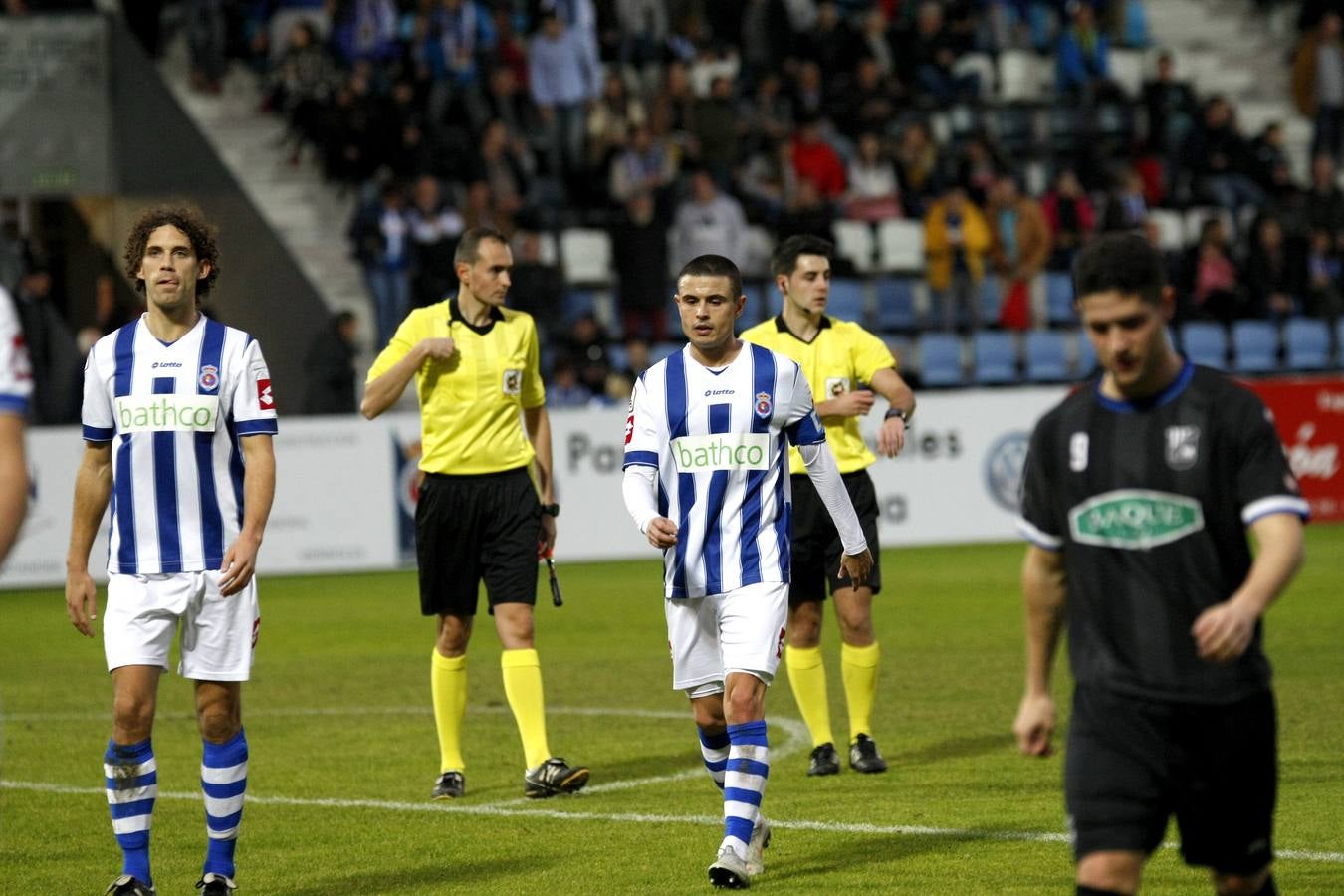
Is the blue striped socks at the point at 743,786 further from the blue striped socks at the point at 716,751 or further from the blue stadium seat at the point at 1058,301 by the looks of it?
the blue stadium seat at the point at 1058,301

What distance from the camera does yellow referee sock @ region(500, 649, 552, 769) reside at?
910 cm

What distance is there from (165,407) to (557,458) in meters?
12.6

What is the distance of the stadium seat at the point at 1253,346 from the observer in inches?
1011

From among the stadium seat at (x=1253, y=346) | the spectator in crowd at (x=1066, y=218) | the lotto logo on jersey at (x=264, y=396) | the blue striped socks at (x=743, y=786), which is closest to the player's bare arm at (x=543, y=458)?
the blue striped socks at (x=743, y=786)

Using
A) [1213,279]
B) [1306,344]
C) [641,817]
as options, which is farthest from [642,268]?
[641,817]

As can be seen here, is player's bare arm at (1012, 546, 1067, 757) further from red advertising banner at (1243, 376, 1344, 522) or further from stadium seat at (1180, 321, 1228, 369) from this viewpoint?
stadium seat at (1180, 321, 1228, 369)

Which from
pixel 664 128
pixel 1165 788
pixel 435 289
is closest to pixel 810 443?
pixel 1165 788

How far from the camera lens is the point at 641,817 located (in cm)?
831

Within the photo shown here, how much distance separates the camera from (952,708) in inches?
442

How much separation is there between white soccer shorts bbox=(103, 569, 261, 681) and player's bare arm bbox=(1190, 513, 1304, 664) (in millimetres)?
3235

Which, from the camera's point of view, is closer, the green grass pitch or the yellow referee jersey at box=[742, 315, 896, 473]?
the green grass pitch

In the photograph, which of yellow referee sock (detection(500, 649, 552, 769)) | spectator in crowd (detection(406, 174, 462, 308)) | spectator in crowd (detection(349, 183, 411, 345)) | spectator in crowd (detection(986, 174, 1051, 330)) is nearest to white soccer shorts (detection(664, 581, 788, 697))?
yellow referee sock (detection(500, 649, 552, 769))

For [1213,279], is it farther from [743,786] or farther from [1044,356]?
[743,786]

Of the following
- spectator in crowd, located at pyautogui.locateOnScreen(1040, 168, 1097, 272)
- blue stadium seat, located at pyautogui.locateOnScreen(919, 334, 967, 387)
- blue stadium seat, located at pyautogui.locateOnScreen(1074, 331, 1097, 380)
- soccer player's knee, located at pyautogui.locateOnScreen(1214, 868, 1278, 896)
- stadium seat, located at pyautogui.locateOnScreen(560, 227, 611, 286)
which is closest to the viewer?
soccer player's knee, located at pyautogui.locateOnScreen(1214, 868, 1278, 896)
